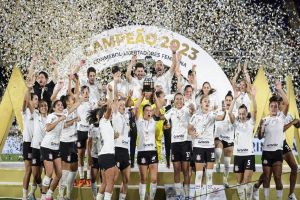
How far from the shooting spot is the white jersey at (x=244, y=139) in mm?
9336

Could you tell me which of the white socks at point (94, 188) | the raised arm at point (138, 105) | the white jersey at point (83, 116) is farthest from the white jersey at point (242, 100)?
the white socks at point (94, 188)

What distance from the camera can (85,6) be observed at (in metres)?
15.9

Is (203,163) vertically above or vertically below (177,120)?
below

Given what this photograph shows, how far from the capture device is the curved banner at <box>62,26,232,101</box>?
1274 centimetres

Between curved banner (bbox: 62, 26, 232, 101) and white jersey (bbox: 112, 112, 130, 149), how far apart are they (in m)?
3.87

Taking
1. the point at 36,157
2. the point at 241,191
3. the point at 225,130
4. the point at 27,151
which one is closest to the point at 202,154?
the point at 241,191

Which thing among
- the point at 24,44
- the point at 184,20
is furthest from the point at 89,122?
the point at 184,20

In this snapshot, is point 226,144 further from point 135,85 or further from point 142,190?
point 142,190

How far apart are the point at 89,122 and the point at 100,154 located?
72 centimetres

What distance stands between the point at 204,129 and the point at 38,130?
236 centimetres

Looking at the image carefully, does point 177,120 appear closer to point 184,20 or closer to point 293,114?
point 293,114

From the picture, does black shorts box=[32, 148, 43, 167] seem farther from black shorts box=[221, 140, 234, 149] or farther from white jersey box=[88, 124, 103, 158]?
black shorts box=[221, 140, 234, 149]

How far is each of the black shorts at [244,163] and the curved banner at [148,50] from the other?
11.3 feet

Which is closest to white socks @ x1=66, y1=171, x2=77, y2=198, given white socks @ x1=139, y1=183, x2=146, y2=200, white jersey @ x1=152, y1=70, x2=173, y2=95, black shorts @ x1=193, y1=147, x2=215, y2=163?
white socks @ x1=139, y1=183, x2=146, y2=200
